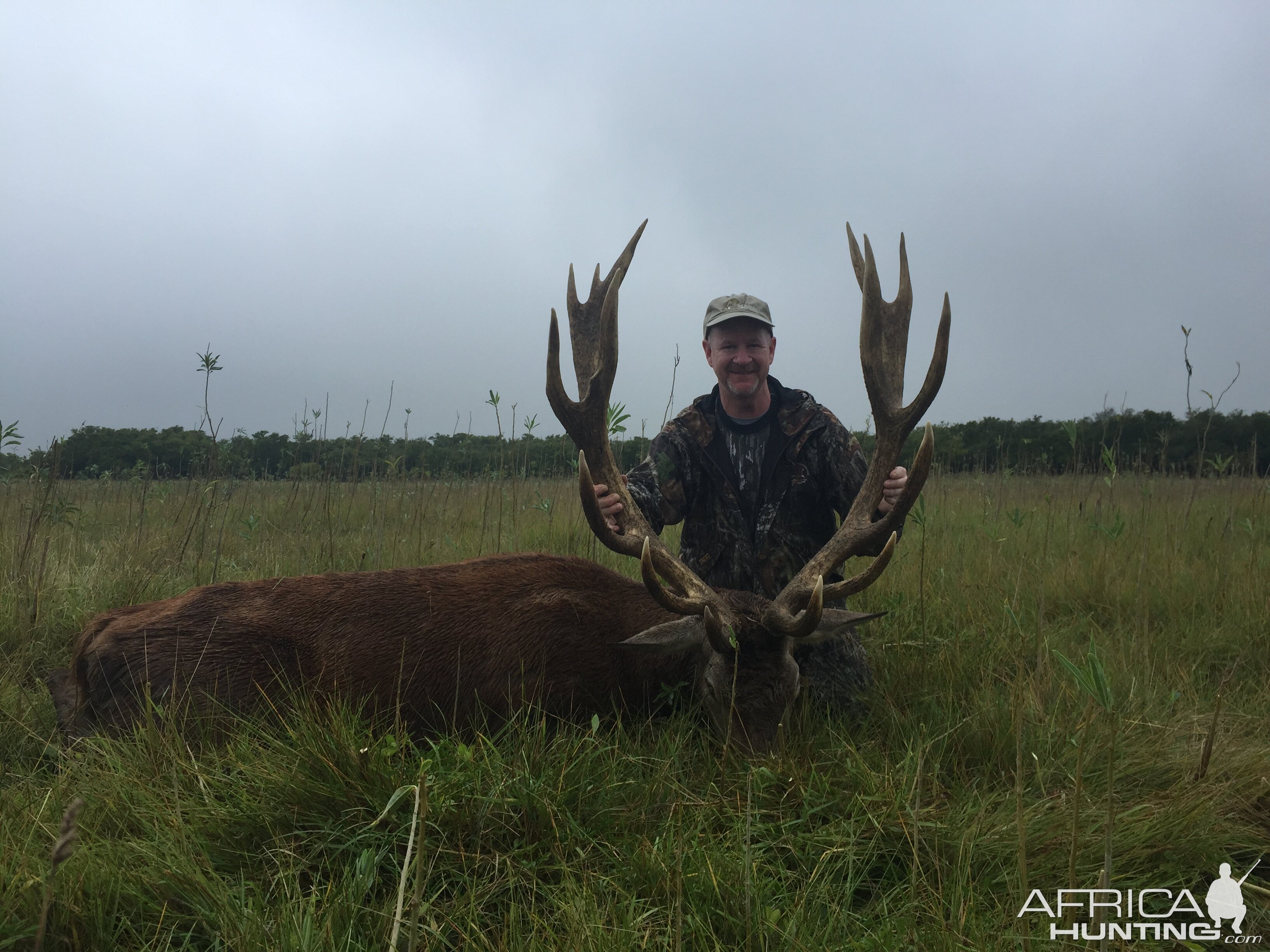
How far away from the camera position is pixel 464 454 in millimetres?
8898

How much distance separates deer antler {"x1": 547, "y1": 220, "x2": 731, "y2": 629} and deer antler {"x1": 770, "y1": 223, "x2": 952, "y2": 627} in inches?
17.8

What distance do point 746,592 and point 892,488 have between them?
86 cm

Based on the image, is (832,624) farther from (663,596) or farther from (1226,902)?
(1226,902)

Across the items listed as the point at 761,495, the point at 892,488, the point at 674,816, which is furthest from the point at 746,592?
the point at 674,816

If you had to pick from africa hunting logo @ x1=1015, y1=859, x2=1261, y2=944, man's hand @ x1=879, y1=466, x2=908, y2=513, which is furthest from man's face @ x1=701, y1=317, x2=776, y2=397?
africa hunting logo @ x1=1015, y1=859, x2=1261, y2=944

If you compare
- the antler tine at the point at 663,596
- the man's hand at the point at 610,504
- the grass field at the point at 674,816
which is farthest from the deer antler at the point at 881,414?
the grass field at the point at 674,816

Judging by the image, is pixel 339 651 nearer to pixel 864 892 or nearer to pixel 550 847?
pixel 550 847

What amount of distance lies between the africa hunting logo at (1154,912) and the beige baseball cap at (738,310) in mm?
3103

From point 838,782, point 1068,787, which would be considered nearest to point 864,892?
point 838,782

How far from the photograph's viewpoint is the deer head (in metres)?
2.79

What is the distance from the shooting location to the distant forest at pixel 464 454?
6234 millimetres

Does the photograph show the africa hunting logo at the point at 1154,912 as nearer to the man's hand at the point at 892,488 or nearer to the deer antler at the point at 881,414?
the deer antler at the point at 881,414

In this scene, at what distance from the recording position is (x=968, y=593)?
4.44m

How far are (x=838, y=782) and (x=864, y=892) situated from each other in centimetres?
40
